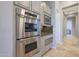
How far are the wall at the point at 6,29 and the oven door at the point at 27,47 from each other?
21cm

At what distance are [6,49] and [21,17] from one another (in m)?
0.60

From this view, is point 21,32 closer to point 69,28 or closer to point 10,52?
point 10,52

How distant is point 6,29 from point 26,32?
580mm

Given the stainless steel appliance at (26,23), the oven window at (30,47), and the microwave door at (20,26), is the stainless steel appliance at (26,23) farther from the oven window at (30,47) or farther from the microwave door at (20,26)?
the oven window at (30,47)

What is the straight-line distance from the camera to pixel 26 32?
2.55m

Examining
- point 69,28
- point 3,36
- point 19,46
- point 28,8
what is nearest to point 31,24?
point 28,8

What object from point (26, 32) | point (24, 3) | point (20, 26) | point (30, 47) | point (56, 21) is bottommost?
point (30, 47)

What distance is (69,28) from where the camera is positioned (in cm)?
1786

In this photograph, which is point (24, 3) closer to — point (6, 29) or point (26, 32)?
point (26, 32)

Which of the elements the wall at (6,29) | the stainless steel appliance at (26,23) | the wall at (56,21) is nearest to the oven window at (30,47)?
the stainless steel appliance at (26,23)

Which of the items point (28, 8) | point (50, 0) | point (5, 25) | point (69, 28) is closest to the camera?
point (5, 25)

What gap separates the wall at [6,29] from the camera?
202 centimetres

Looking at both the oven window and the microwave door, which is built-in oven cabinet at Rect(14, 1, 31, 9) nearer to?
the microwave door

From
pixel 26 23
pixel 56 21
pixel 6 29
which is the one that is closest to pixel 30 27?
pixel 26 23
